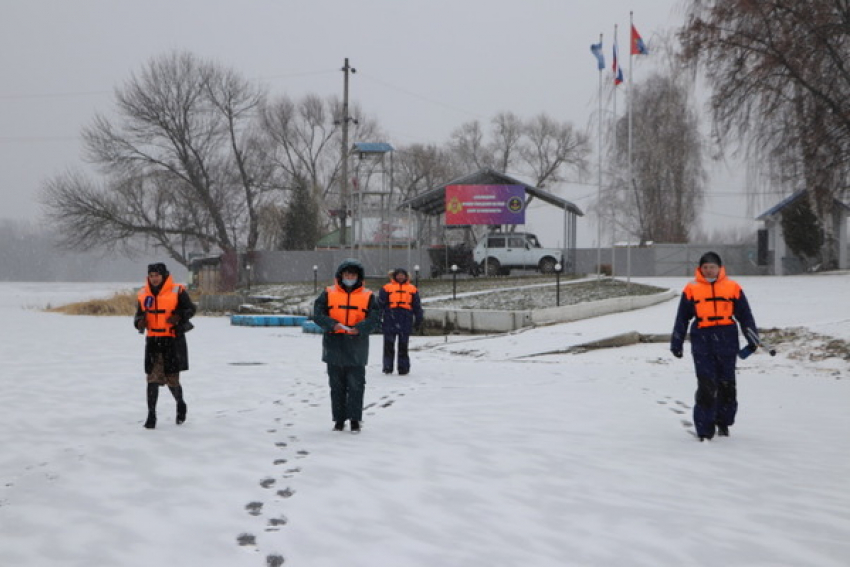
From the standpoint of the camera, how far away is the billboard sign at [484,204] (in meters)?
34.8

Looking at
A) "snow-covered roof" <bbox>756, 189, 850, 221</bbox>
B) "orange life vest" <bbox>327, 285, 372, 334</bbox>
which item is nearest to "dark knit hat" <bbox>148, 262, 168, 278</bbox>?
"orange life vest" <bbox>327, 285, 372, 334</bbox>

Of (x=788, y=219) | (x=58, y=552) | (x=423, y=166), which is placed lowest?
(x=58, y=552)

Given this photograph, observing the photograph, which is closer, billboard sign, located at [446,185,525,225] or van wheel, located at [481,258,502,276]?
billboard sign, located at [446,185,525,225]

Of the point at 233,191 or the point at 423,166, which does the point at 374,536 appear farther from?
the point at 423,166

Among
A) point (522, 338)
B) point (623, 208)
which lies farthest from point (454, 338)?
point (623, 208)

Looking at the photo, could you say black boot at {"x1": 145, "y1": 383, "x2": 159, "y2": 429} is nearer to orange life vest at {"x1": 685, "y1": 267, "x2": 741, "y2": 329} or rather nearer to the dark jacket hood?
the dark jacket hood

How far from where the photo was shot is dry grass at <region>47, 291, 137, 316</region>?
31.8 m

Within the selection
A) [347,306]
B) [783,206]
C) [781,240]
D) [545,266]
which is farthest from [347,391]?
[781,240]

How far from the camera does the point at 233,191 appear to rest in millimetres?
47406

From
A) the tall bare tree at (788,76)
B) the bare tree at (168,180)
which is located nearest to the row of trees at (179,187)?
the bare tree at (168,180)

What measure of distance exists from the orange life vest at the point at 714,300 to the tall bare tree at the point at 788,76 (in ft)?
24.2

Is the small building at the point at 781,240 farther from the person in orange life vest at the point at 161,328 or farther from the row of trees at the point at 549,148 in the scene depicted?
the person in orange life vest at the point at 161,328

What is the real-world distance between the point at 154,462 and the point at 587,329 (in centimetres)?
1260

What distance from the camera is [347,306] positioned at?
25.8 feet
